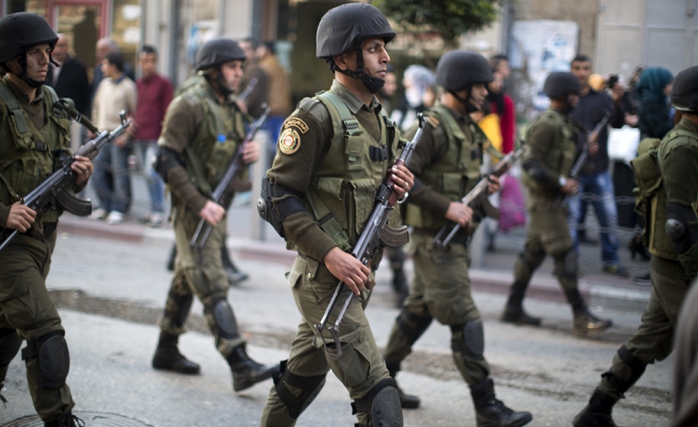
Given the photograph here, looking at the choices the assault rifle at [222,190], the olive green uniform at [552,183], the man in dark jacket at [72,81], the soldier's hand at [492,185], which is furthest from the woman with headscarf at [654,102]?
the man in dark jacket at [72,81]

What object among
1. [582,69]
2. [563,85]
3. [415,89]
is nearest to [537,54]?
[415,89]

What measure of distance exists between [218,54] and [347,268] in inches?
96.1

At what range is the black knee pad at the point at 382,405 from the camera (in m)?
3.10

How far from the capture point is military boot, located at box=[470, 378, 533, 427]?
4.11 meters

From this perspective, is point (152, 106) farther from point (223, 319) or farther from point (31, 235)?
point (31, 235)

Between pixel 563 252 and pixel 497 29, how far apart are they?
5.39 meters

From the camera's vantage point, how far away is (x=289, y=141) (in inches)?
129

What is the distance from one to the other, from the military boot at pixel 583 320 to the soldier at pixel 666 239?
2.26m

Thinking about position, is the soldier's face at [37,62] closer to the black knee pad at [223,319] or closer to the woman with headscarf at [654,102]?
the black knee pad at [223,319]

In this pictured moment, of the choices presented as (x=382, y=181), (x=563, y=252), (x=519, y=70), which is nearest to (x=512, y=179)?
(x=519, y=70)

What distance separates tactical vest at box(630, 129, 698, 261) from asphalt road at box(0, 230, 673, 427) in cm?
110

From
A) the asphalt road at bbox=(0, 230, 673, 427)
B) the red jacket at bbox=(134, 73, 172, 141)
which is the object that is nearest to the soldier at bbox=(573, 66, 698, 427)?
the asphalt road at bbox=(0, 230, 673, 427)

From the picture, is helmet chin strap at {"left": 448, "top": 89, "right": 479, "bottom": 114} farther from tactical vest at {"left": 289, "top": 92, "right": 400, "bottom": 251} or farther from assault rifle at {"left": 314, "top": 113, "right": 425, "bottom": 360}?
tactical vest at {"left": 289, "top": 92, "right": 400, "bottom": 251}

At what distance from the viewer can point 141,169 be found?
10359mm
